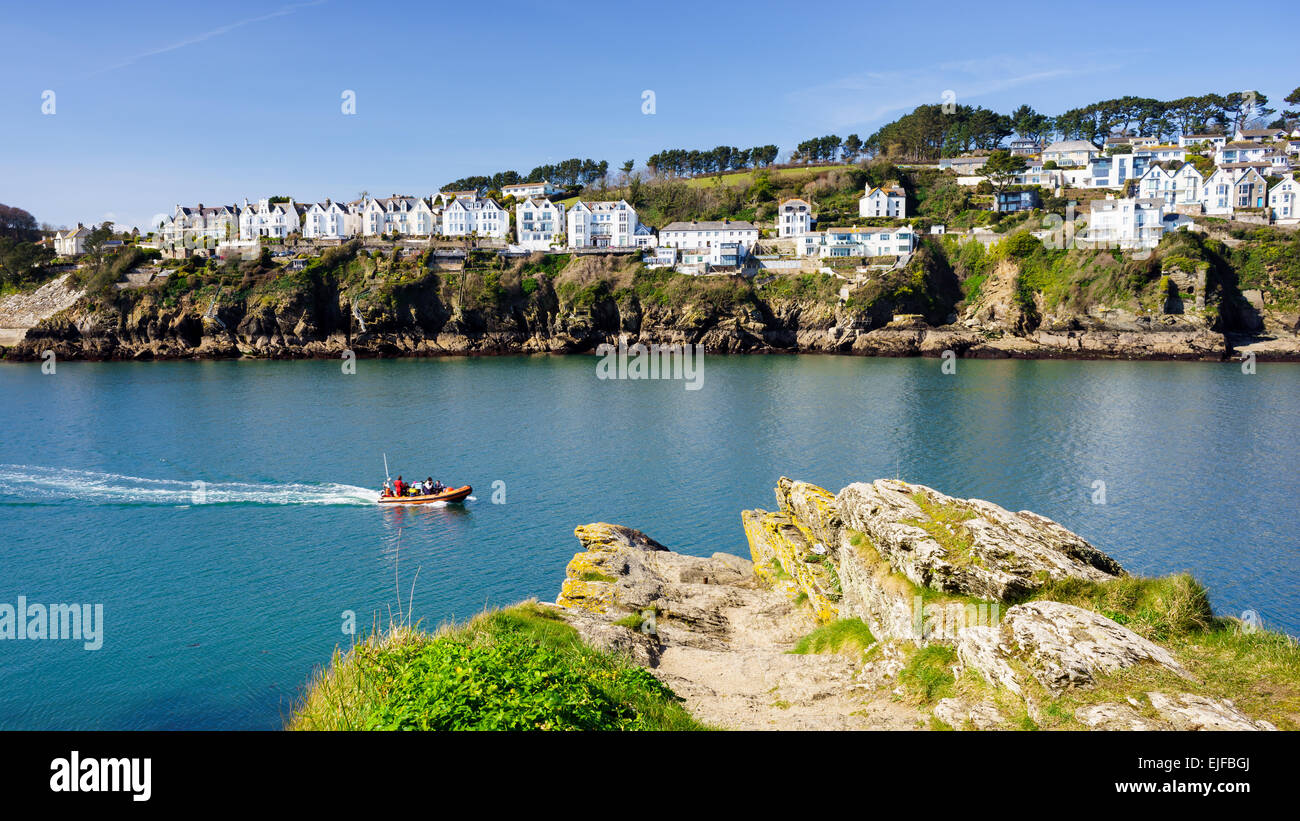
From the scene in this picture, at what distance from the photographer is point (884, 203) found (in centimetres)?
13225

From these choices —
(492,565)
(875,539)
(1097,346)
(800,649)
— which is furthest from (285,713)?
(1097,346)

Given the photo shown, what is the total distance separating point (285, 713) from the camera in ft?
67.5

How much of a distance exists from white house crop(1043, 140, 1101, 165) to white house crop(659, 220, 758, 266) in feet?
233

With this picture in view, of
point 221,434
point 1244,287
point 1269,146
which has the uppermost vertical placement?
point 1269,146

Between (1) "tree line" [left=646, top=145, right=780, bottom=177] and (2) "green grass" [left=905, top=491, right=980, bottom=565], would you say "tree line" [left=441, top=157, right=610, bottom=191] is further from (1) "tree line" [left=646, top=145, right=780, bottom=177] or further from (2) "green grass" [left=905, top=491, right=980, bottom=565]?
(2) "green grass" [left=905, top=491, right=980, bottom=565]

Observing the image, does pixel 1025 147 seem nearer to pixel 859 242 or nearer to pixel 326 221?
pixel 859 242

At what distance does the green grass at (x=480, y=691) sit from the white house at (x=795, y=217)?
12017 centimetres

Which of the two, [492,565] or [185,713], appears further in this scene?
[492,565]

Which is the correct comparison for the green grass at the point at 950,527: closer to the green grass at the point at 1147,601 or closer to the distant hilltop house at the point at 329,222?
the green grass at the point at 1147,601

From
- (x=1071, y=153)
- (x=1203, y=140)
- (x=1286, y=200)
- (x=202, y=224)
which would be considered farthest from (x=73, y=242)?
(x=1203, y=140)

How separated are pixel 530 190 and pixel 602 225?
36.8m

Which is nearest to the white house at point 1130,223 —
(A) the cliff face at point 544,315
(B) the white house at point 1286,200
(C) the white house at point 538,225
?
(A) the cliff face at point 544,315
